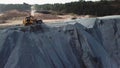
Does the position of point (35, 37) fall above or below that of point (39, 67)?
above

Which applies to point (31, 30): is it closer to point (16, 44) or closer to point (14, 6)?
point (16, 44)

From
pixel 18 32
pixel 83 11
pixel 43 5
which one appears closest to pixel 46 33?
pixel 18 32

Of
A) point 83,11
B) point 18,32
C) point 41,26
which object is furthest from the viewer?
point 83,11

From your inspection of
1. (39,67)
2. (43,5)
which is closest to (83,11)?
(43,5)

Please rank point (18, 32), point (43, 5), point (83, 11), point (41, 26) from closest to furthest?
point (18, 32) < point (41, 26) < point (83, 11) < point (43, 5)

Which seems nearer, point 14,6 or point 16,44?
point 16,44

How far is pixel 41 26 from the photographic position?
10.1m

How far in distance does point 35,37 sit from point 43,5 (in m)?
26.7

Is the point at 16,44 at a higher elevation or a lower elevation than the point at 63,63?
higher

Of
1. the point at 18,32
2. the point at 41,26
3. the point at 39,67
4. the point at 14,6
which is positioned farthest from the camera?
the point at 14,6

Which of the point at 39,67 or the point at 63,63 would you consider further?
the point at 63,63

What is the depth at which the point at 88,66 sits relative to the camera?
408 inches

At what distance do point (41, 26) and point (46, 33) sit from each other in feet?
1.11

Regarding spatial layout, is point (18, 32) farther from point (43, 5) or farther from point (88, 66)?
point (43, 5)
